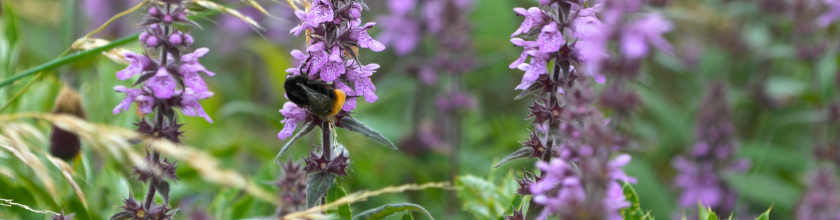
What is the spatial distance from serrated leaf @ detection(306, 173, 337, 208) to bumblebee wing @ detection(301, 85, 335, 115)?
15 cm

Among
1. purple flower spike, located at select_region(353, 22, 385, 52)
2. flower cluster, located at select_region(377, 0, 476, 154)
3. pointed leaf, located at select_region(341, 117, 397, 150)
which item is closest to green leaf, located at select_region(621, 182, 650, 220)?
pointed leaf, located at select_region(341, 117, 397, 150)

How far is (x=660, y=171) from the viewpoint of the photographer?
192 inches

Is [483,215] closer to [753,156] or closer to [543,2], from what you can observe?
[543,2]

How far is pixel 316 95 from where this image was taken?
5.28 feet

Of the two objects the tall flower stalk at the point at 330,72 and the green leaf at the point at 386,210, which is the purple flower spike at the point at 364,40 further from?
the green leaf at the point at 386,210

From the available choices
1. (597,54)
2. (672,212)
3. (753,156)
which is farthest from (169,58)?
(753,156)

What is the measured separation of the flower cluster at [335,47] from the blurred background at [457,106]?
815 mm

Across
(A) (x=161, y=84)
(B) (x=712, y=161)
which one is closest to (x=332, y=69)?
(A) (x=161, y=84)

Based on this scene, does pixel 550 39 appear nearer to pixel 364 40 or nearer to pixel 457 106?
pixel 364 40

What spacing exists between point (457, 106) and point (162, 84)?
96.3 inches

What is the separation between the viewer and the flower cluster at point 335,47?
1576 mm

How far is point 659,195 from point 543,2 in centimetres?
257

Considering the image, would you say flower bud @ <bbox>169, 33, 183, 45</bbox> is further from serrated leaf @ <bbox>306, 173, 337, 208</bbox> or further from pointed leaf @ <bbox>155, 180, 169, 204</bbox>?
serrated leaf @ <bbox>306, 173, 337, 208</bbox>

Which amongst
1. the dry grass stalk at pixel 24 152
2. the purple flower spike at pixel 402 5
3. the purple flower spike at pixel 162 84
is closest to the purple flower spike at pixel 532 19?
the purple flower spike at pixel 162 84
